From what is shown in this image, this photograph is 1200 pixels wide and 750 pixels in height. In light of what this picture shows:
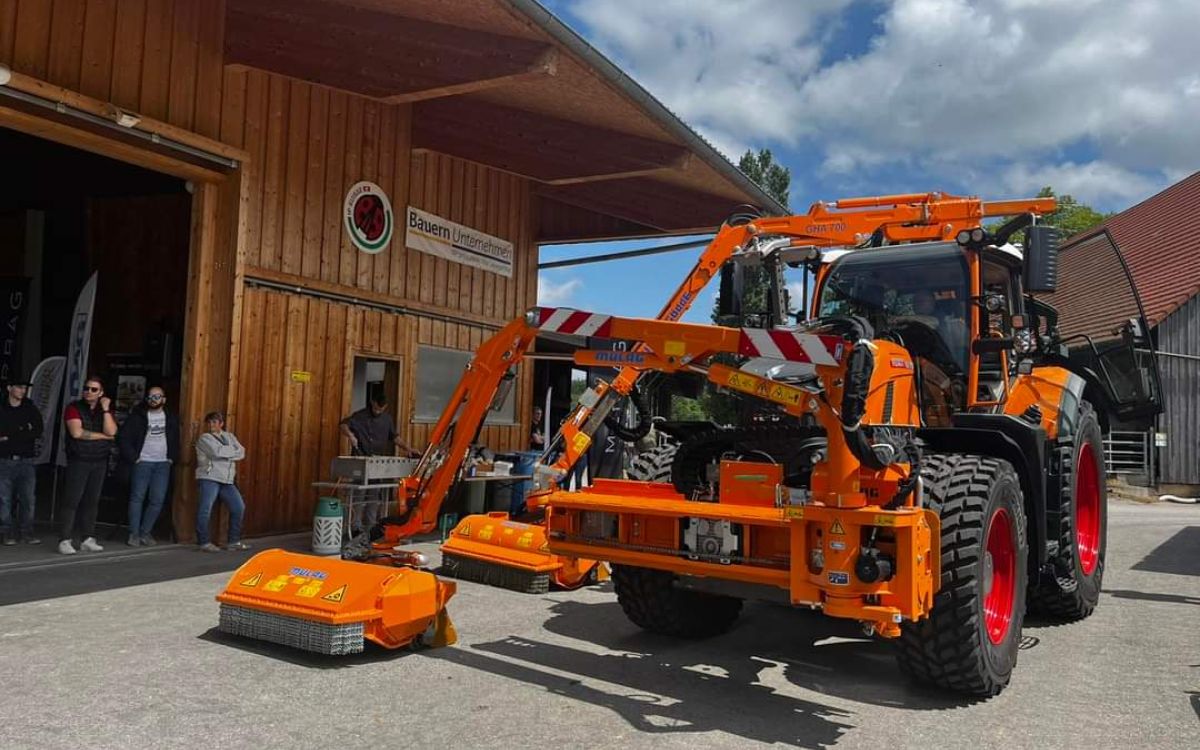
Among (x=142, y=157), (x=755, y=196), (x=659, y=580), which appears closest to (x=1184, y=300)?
(x=755, y=196)

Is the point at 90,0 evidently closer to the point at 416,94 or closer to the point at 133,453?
the point at 416,94

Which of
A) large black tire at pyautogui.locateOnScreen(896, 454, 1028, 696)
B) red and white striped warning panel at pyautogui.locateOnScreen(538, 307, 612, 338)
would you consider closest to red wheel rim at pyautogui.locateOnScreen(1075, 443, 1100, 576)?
large black tire at pyautogui.locateOnScreen(896, 454, 1028, 696)

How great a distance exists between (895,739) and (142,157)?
27.0 feet

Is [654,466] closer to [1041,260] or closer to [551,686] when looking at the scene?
[551,686]

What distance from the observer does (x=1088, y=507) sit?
7.72m

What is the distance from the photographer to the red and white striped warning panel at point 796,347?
4.32 metres

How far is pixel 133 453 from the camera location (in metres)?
9.09

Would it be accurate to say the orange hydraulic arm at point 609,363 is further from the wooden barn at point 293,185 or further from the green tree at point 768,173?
the green tree at point 768,173

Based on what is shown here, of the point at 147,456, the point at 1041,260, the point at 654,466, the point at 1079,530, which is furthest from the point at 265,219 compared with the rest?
the point at 1079,530

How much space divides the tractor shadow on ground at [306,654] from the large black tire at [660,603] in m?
1.48

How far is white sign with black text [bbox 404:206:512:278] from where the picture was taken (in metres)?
12.1

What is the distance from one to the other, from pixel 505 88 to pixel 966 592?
7.84 m

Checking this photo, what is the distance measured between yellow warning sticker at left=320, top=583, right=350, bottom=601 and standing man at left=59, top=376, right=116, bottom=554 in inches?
192

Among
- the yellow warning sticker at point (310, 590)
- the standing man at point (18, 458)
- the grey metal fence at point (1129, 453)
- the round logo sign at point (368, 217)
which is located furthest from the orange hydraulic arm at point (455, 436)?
the grey metal fence at point (1129, 453)
